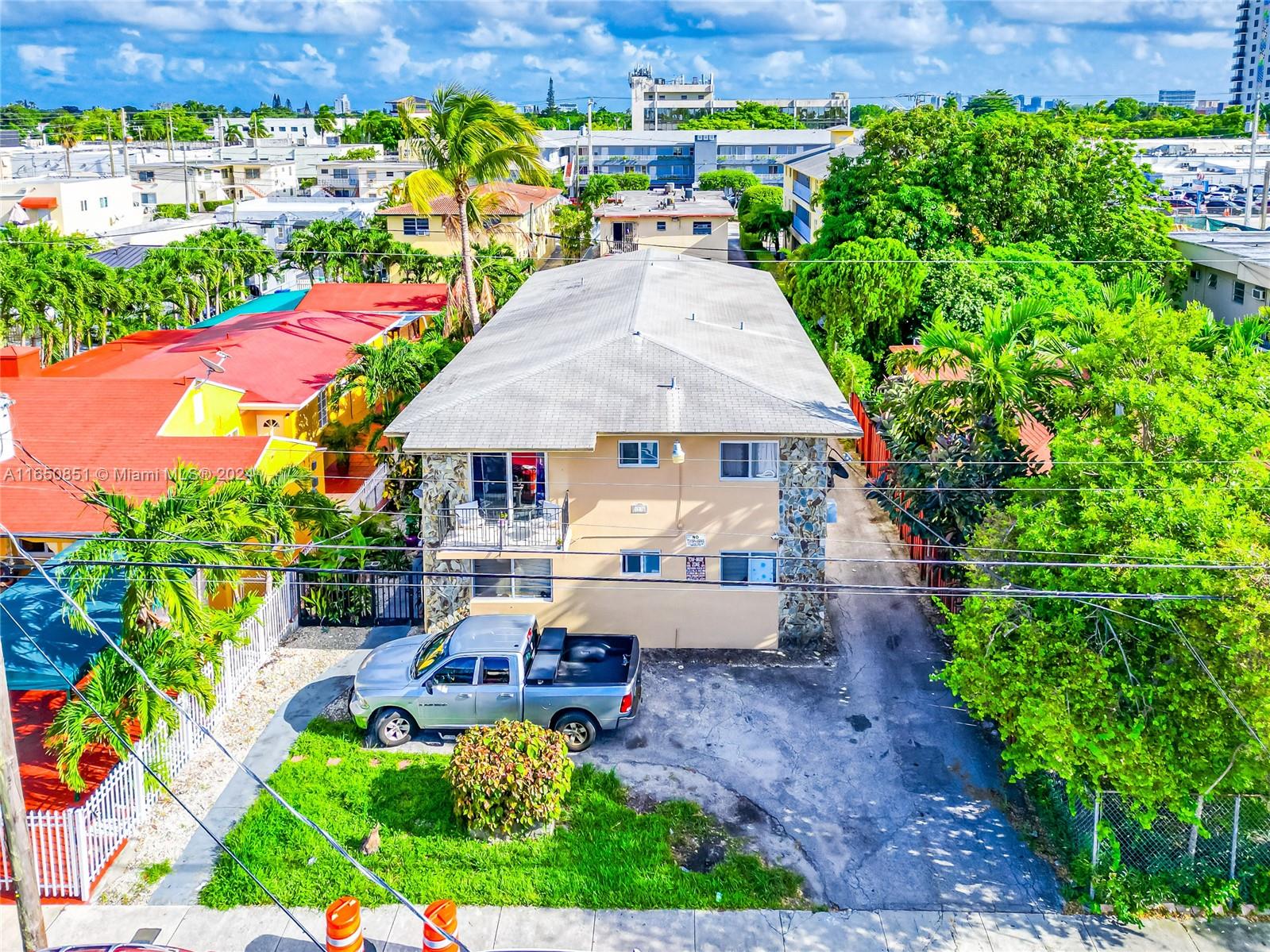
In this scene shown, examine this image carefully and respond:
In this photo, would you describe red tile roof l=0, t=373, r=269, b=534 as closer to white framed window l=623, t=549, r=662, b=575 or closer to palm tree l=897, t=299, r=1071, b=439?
white framed window l=623, t=549, r=662, b=575

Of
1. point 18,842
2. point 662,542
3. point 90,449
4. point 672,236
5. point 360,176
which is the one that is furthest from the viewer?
point 360,176

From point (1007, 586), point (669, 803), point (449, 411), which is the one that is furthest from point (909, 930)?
point (449, 411)

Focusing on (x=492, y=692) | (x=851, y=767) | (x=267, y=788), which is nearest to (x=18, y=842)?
(x=267, y=788)

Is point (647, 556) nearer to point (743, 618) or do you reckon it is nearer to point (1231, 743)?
point (743, 618)

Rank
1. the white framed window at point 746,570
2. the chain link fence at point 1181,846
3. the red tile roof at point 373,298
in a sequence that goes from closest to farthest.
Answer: the chain link fence at point 1181,846 → the white framed window at point 746,570 → the red tile roof at point 373,298

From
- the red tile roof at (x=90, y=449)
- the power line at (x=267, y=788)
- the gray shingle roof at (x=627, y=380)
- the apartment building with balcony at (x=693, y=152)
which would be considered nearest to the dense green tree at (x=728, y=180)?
the apartment building with balcony at (x=693, y=152)

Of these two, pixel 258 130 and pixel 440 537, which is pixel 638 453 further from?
pixel 258 130

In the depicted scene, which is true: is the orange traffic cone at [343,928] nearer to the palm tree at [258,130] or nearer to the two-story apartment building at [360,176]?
the two-story apartment building at [360,176]
